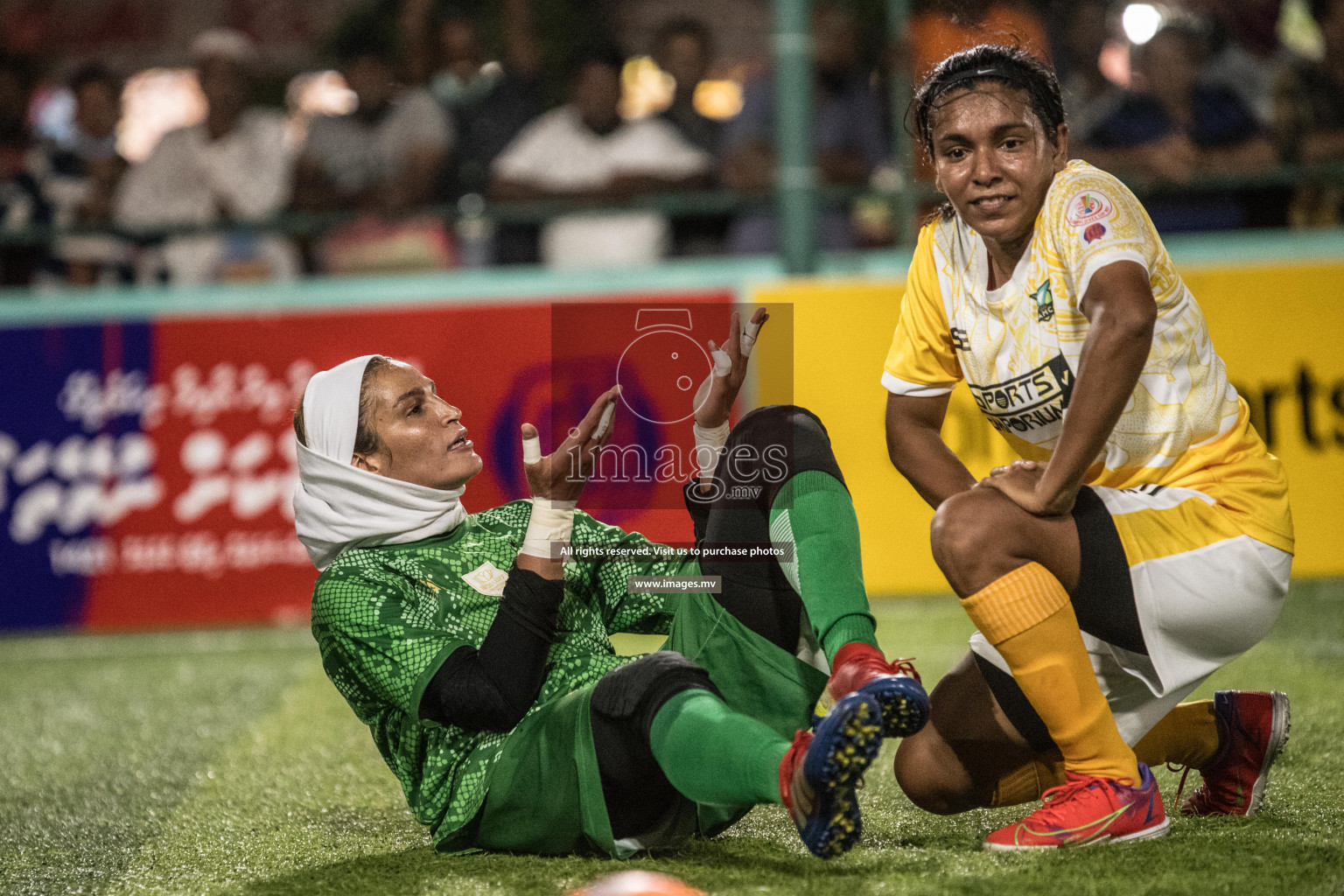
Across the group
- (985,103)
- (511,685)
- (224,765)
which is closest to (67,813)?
(224,765)

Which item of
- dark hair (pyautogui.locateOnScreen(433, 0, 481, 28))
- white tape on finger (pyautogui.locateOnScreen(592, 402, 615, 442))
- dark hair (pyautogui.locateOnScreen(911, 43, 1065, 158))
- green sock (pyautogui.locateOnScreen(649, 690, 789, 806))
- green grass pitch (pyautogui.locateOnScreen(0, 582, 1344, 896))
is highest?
dark hair (pyautogui.locateOnScreen(433, 0, 481, 28))

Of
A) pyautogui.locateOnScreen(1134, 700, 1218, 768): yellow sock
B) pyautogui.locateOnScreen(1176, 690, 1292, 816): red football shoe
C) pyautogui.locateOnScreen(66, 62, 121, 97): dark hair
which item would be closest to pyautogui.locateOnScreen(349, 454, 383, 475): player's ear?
pyautogui.locateOnScreen(1134, 700, 1218, 768): yellow sock

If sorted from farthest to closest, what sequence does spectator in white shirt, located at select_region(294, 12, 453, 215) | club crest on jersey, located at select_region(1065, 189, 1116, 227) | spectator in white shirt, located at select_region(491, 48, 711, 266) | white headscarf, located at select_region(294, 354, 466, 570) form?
spectator in white shirt, located at select_region(294, 12, 453, 215) → spectator in white shirt, located at select_region(491, 48, 711, 266) → white headscarf, located at select_region(294, 354, 466, 570) → club crest on jersey, located at select_region(1065, 189, 1116, 227)

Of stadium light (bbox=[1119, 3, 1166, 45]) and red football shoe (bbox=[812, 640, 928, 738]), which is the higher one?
stadium light (bbox=[1119, 3, 1166, 45])

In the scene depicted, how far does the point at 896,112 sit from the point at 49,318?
3592 mm

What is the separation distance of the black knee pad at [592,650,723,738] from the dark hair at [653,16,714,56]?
452 cm

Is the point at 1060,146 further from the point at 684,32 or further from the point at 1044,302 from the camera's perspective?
the point at 684,32

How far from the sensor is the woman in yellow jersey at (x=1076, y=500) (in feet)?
7.42

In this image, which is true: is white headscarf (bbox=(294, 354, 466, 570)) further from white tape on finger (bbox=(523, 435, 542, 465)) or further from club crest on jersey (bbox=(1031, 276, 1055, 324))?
club crest on jersey (bbox=(1031, 276, 1055, 324))

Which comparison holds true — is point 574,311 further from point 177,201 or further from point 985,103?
point 177,201

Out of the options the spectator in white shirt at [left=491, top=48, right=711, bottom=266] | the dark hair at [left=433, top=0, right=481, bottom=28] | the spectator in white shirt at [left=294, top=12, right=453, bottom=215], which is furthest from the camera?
the dark hair at [left=433, top=0, right=481, bottom=28]

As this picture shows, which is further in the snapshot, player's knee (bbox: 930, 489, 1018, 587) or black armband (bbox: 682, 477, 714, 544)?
black armband (bbox: 682, 477, 714, 544)

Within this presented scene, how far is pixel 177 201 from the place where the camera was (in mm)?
6551

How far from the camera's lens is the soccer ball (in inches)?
76.5
